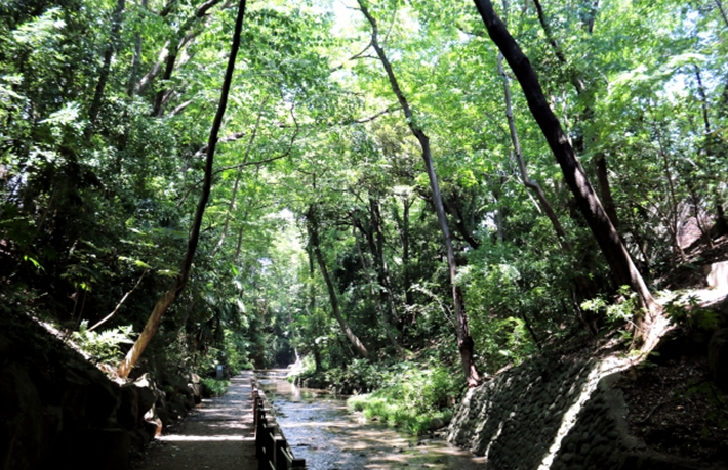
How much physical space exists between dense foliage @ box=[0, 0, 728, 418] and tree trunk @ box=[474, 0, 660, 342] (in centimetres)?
41

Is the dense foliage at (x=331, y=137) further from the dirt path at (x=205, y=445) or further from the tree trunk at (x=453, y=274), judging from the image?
the dirt path at (x=205, y=445)

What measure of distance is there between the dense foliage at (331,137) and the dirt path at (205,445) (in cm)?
201

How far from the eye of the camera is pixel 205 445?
9.44m

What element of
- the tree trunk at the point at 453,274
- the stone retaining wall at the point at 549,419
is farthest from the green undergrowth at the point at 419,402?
the tree trunk at the point at 453,274

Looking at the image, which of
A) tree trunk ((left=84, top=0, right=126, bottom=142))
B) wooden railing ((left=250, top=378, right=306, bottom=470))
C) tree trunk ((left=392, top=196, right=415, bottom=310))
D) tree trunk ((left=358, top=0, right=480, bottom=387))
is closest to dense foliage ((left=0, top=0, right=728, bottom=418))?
tree trunk ((left=84, top=0, right=126, bottom=142))

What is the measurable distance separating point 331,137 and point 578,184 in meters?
7.94

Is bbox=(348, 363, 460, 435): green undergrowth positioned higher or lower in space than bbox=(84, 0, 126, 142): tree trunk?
lower

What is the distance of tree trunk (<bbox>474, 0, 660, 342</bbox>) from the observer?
7.38 metres

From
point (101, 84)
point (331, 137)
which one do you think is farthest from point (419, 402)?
point (101, 84)

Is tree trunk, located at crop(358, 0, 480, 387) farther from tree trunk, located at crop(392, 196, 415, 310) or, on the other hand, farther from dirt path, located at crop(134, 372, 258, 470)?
tree trunk, located at crop(392, 196, 415, 310)

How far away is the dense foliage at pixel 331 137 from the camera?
7.54m

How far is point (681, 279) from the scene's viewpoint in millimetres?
9141

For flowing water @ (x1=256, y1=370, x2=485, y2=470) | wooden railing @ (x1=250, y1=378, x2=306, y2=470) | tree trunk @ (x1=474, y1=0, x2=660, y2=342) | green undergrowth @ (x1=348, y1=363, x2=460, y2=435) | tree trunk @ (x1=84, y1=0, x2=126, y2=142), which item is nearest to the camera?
wooden railing @ (x1=250, y1=378, x2=306, y2=470)

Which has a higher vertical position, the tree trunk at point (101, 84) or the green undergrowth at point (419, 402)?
the tree trunk at point (101, 84)
